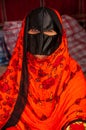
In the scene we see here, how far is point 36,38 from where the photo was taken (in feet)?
6.81

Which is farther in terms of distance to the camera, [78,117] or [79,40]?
[79,40]

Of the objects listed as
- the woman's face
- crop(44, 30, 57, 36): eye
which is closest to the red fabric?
the woman's face

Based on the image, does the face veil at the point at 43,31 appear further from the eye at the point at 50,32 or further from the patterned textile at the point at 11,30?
the patterned textile at the point at 11,30

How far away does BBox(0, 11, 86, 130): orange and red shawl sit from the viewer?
1990mm

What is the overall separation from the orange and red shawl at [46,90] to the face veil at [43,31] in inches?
2.0

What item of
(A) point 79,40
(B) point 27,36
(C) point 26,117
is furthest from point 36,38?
(A) point 79,40

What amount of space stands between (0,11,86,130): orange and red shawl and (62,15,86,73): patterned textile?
2.12 m

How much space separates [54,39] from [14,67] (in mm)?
382

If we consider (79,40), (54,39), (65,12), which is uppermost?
(54,39)

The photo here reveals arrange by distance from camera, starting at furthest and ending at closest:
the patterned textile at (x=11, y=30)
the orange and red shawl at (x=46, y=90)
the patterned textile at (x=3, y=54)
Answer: the patterned textile at (x=11, y=30)
the patterned textile at (x=3, y=54)
the orange and red shawl at (x=46, y=90)

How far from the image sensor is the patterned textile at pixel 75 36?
427 cm

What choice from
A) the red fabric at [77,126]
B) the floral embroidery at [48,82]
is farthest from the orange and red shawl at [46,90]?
the red fabric at [77,126]

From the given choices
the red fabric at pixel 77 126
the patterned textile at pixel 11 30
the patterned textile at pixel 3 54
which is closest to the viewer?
the red fabric at pixel 77 126

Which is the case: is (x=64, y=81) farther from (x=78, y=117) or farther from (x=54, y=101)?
(x=78, y=117)
